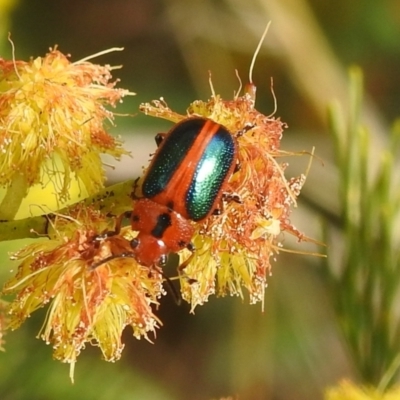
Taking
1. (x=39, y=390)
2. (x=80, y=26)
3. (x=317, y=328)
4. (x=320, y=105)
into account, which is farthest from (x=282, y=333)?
(x=80, y=26)

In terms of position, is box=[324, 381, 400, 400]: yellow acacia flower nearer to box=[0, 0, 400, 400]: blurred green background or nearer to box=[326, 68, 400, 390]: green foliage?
box=[326, 68, 400, 390]: green foliage

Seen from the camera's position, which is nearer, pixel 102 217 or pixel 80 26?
pixel 102 217

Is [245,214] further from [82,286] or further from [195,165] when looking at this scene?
[82,286]

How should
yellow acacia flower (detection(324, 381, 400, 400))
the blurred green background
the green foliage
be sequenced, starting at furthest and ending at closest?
the blurred green background → the green foliage → yellow acacia flower (detection(324, 381, 400, 400))

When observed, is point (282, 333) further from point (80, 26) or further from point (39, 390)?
point (80, 26)

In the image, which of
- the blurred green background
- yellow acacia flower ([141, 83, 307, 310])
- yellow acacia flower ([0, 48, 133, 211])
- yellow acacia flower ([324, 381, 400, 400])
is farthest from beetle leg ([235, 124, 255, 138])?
the blurred green background

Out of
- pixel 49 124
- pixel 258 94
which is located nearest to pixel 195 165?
pixel 49 124
